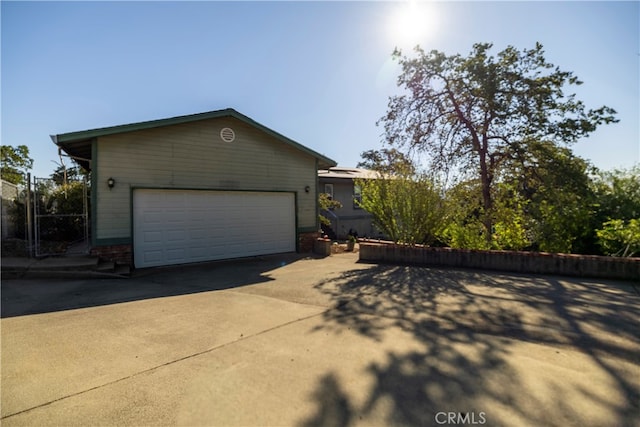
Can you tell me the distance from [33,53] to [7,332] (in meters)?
7.15

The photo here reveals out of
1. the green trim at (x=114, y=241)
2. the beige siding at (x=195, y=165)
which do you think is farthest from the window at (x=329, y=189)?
the green trim at (x=114, y=241)

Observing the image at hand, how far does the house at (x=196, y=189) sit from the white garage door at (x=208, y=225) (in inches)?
1.1

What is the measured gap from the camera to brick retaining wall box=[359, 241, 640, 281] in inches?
250

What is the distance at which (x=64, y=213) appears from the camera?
1056 centimetres

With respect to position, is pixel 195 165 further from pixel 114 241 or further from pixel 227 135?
pixel 114 241

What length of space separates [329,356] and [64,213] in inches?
441

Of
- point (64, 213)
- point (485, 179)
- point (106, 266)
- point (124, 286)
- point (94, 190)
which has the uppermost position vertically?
point (485, 179)

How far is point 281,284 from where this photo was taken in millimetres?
6902

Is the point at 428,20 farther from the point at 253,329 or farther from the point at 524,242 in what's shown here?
the point at 253,329

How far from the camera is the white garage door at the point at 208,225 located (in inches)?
353

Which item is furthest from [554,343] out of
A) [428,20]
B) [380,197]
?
[428,20]

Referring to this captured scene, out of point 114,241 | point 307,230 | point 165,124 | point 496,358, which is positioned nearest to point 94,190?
point 114,241

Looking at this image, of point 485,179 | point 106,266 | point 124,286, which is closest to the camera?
point 124,286

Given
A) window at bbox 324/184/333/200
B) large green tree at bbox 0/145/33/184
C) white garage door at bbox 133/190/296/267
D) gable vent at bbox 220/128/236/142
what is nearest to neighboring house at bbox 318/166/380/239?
window at bbox 324/184/333/200
